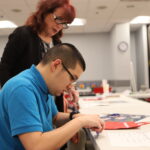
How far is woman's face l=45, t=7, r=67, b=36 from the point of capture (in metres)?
1.69

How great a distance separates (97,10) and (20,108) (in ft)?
16.8

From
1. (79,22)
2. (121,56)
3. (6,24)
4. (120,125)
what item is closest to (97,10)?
(79,22)

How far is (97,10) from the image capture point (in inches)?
224

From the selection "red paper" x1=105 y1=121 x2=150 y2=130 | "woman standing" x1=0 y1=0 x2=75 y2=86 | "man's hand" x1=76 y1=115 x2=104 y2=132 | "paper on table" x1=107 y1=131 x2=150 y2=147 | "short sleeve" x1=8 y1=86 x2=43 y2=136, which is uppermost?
"woman standing" x1=0 y1=0 x2=75 y2=86

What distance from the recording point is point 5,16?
5.96 m

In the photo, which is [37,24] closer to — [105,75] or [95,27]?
[95,27]

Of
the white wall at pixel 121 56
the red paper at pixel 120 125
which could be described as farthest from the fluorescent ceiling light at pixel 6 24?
the red paper at pixel 120 125

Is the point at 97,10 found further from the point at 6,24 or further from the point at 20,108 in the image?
the point at 20,108

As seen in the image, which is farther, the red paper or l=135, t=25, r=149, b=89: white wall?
l=135, t=25, r=149, b=89: white wall

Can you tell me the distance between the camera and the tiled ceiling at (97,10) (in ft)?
16.9

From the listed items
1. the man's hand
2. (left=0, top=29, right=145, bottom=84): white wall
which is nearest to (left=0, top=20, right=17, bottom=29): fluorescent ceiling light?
(left=0, top=29, right=145, bottom=84): white wall

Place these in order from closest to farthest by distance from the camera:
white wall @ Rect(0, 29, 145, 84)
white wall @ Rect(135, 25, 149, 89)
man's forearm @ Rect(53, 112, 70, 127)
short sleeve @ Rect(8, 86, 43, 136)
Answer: short sleeve @ Rect(8, 86, 43, 136) → man's forearm @ Rect(53, 112, 70, 127) → white wall @ Rect(135, 25, 149, 89) → white wall @ Rect(0, 29, 145, 84)

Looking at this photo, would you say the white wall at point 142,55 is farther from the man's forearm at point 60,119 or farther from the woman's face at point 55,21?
the man's forearm at point 60,119

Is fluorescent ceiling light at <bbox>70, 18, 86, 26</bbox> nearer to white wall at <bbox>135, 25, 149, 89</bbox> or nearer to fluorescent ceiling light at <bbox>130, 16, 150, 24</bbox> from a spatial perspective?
fluorescent ceiling light at <bbox>130, 16, 150, 24</bbox>
